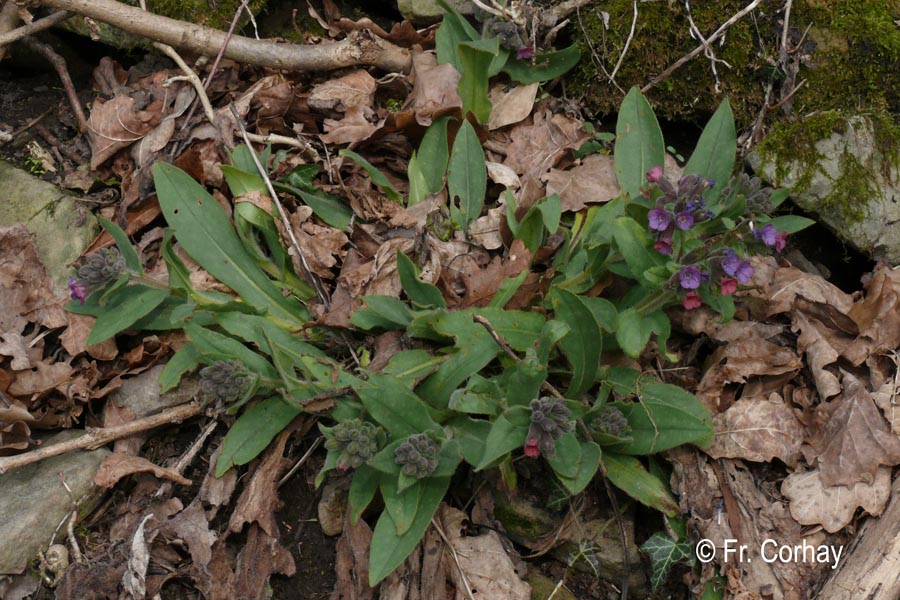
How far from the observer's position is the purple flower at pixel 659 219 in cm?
302

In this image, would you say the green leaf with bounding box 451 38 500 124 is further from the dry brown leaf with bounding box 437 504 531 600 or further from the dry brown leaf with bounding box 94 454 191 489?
the dry brown leaf with bounding box 94 454 191 489

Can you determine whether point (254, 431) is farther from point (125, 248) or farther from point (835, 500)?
point (835, 500)

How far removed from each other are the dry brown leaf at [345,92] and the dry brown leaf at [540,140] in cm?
89

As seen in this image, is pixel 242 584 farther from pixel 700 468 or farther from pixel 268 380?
pixel 700 468

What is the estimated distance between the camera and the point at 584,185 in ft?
13.0

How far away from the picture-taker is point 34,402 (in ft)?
11.4

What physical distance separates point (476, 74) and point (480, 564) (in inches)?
97.8

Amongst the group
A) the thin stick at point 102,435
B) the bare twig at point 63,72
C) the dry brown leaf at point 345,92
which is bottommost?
the thin stick at point 102,435

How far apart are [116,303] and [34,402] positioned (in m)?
0.59

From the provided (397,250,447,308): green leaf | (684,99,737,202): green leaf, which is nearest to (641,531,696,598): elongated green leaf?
(397,250,447,308): green leaf

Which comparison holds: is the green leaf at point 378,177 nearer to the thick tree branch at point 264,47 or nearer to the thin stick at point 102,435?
the thick tree branch at point 264,47

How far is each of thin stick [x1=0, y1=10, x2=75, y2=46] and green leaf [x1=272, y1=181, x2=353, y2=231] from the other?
175 cm

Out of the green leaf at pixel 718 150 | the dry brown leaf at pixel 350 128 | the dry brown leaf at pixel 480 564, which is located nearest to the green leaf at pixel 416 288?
the dry brown leaf at pixel 480 564

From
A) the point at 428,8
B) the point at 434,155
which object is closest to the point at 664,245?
the point at 434,155
